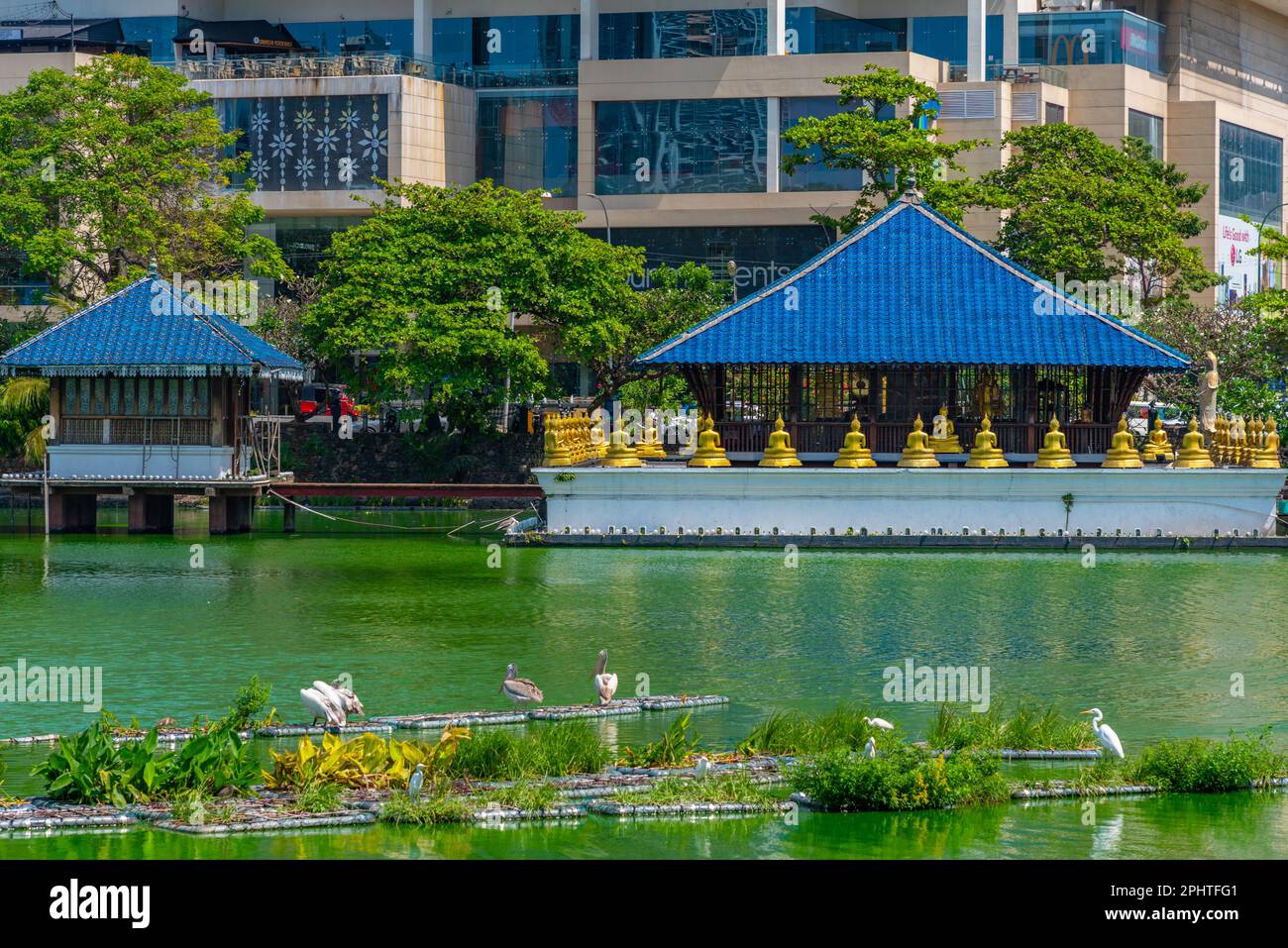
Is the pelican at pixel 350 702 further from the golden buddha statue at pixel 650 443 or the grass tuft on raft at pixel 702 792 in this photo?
the golden buddha statue at pixel 650 443

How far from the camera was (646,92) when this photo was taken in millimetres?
84000

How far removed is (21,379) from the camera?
58.9 m

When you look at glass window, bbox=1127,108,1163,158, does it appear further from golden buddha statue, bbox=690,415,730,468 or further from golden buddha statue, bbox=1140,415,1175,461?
golden buddha statue, bbox=690,415,730,468

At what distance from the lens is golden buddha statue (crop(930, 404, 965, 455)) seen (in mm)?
48281

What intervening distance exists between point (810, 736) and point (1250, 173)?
78917 millimetres

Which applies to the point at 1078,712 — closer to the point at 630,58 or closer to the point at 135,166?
the point at 135,166

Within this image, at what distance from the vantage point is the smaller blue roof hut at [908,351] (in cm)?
4872

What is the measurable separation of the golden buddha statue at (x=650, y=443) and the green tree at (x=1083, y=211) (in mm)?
14423

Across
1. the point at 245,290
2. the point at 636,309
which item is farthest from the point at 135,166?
the point at 636,309

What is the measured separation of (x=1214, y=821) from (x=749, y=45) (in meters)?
69.5

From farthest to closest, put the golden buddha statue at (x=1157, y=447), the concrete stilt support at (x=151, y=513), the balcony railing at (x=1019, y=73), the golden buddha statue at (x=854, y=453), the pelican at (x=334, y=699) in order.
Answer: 1. the balcony railing at (x=1019, y=73)
2. the golden buddha statue at (x=1157, y=447)
3. the concrete stilt support at (x=151, y=513)
4. the golden buddha statue at (x=854, y=453)
5. the pelican at (x=334, y=699)

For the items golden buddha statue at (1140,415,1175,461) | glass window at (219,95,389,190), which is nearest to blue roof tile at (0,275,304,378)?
golden buddha statue at (1140,415,1175,461)

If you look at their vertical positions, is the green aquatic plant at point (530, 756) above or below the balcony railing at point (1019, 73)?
below

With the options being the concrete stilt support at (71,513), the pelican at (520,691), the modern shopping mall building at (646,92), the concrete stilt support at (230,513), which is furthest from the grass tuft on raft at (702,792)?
the modern shopping mall building at (646,92)
